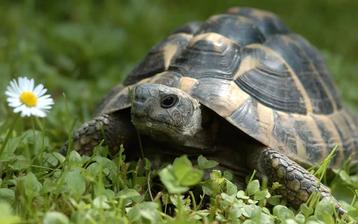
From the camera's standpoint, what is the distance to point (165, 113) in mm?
3008

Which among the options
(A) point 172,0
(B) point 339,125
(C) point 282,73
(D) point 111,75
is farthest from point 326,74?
(A) point 172,0

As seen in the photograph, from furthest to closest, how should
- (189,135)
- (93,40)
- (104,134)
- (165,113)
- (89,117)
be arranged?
(93,40) < (89,117) < (104,134) < (189,135) < (165,113)

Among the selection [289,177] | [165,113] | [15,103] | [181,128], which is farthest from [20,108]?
[289,177]

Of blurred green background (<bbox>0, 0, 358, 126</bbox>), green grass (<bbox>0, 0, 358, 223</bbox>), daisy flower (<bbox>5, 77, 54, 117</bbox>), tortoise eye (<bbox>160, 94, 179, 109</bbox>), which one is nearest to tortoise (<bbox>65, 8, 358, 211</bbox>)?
tortoise eye (<bbox>160, 94, 179, 109</bbox>)

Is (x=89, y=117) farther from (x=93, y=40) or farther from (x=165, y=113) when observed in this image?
(x=93, y=40)

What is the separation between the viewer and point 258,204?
9.46 ft

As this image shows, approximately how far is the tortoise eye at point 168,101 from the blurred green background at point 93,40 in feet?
3.75

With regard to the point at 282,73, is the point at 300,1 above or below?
above

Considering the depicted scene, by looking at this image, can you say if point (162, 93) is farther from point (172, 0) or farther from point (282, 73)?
point (172, 0)

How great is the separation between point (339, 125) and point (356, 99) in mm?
1835

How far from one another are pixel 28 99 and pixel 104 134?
0.81m

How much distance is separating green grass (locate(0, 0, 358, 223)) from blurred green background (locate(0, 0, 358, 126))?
0.5 inches

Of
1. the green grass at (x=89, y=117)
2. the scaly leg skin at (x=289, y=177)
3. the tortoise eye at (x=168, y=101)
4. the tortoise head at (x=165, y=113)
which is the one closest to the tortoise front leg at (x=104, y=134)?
the green grass at (x=89, y=117)

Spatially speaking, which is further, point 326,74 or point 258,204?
point 326,74
